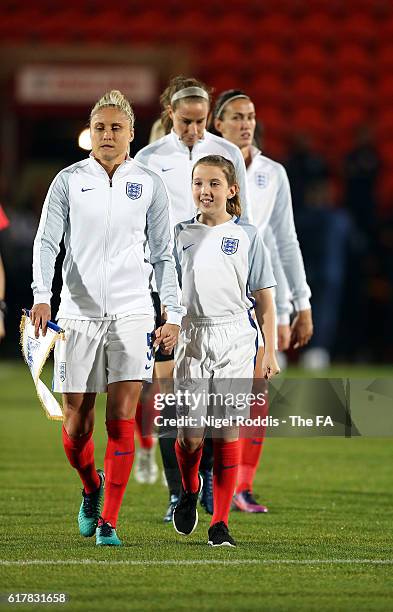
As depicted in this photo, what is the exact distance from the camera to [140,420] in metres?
7.49

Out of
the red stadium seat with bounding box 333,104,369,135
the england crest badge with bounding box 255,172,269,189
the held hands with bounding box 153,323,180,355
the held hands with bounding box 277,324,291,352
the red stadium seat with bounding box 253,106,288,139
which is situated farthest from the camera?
the red stadium seat with bounding box 333,104,369,135

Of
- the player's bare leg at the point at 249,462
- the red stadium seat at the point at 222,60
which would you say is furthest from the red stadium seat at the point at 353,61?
the player's bare leg at the point at 249,462

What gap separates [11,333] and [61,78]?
368 centimetres

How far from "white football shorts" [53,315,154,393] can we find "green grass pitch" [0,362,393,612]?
2.16 feet

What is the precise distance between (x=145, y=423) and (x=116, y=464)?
165cm

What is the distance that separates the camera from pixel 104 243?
538 centimetres

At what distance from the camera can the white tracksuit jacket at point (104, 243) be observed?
539 centimetres

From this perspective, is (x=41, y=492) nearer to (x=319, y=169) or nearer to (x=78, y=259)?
(x=78, y=259)

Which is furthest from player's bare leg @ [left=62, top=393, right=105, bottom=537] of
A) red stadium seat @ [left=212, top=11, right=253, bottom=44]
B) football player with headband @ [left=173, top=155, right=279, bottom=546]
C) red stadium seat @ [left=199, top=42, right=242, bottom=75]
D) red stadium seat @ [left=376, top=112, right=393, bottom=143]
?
red stadium seat @ [left=212, top=11, right=253, bottom=44]

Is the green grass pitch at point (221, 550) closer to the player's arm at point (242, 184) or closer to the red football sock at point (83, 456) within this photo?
the red football sock at point (83, 456)

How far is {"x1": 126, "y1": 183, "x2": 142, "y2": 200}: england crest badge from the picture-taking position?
543 centimetres

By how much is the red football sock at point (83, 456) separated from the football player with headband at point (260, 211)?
1240 mm

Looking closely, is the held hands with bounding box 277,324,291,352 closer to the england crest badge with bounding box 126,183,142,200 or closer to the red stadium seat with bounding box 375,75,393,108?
the england crest badge with bounding box 126,183,142,200

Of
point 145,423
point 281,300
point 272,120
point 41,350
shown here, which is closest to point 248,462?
point 145,423
